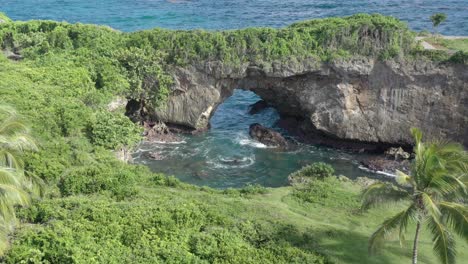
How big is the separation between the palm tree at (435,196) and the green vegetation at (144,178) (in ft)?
12.5

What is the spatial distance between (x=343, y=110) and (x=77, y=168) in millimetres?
28050

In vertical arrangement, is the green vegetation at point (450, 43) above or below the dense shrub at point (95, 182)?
above

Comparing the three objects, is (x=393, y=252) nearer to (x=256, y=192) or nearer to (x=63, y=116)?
(x=256, y=192)

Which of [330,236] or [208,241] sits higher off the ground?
[208,241]

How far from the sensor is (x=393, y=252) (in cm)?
2584

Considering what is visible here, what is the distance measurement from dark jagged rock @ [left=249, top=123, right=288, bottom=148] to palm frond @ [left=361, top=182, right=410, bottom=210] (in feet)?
89.8

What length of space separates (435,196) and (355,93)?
28.8 meters

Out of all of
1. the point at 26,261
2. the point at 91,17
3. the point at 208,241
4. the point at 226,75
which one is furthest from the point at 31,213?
the point at 91,17

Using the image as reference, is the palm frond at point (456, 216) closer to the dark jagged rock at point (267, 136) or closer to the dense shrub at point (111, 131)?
the dense shrub at point (111, 131)

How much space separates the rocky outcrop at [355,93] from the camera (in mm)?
47188

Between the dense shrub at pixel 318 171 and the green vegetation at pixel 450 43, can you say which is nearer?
the dense shrub at pixel 318 171

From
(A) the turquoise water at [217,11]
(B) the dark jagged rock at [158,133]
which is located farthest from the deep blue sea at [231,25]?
(B) the dark jagged rock at [158,133]

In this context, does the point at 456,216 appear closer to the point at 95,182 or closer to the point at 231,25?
the point at 95,182

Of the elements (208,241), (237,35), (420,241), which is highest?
(237,35)
